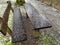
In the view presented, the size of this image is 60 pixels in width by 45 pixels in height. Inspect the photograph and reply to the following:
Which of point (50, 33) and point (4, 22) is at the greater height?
point (4, 22)

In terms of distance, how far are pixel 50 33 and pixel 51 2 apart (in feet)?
12.4

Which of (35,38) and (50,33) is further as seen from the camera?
(50,33)

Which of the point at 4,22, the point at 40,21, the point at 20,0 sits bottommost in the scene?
the point at 20,0

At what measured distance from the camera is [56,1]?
21.7 ft

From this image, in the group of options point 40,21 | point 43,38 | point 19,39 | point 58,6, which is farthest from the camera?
point 58,6

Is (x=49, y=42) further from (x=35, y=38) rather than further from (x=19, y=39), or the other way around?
(x=19, y=39)

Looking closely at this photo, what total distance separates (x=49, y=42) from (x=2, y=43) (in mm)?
1159

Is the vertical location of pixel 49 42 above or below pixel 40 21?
below

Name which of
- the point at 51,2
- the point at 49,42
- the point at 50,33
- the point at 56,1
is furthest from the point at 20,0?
the point at 49,42

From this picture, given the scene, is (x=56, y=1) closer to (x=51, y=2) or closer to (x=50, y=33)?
(x=51, y=2)

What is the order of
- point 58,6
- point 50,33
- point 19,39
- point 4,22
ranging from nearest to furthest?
point 19,39
point 4,22
point 50,33
point 58,6

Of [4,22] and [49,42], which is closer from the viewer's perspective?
[4,22]

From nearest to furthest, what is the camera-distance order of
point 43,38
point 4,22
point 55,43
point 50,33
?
point 4,22, point 55,43, point 43,38, point 50,33

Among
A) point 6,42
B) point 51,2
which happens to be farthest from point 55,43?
point 51,2
